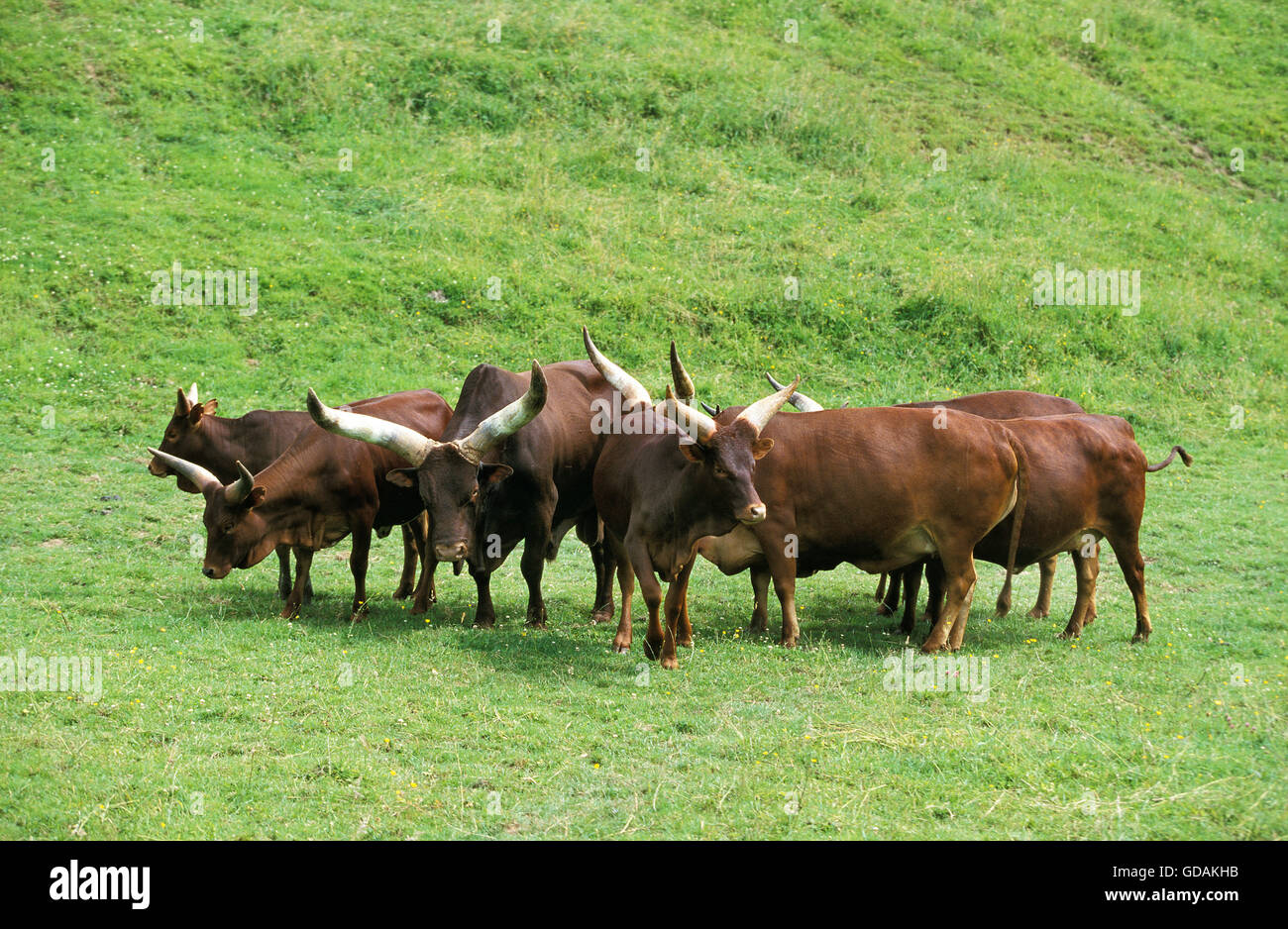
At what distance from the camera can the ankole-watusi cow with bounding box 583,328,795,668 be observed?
9438 millimetres

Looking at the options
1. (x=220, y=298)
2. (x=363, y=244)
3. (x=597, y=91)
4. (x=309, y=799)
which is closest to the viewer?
(x=309, y=799)

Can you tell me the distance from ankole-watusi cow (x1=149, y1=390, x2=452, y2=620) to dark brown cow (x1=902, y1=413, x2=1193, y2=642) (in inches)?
185

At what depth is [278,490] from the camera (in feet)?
35.7

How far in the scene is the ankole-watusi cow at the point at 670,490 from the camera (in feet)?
31.0

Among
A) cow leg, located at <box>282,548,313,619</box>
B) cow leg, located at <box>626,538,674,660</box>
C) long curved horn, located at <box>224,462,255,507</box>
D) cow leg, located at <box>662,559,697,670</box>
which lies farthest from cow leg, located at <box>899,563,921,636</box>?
long curved horn, located at <box>224,462,255,507</box>

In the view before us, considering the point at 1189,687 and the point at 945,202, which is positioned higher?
the point at 945,202

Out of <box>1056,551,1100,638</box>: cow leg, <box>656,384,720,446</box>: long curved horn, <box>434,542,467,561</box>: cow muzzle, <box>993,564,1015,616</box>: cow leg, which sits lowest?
<box>993,564,1015,616</box>: cow leg

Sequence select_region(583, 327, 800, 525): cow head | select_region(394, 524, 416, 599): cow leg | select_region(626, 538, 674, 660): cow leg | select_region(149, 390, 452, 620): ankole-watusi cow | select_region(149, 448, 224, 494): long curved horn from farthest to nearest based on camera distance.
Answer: select_region(394, 524, 416, 599): cow leg → select_region(149, 448, 224, 494): long curved horn → select_region(149, 390, 452, 620): ankole-watusi cow → select_region(626, 538, 674, 660): cow leg → select_region(583, 327, 800, 525): cow head

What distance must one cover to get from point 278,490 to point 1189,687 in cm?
733

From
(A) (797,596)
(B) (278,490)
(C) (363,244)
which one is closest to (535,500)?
(B) (278,490)

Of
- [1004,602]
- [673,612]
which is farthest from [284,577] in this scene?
[1004,602]

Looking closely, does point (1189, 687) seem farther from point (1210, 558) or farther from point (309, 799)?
point (309, 799)

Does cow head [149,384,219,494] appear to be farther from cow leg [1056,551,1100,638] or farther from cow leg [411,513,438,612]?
cow leg [1056,551,1100,638]

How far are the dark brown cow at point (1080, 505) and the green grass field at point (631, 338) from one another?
545mm
